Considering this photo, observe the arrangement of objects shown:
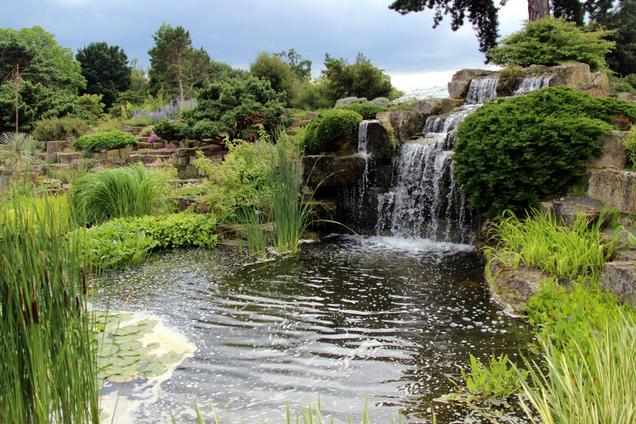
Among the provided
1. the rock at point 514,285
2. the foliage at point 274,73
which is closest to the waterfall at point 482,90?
the rock at point 514,285

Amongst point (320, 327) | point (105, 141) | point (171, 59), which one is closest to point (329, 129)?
point (320, 327)

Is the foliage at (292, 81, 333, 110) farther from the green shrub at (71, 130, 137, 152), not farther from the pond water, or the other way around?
the pond water

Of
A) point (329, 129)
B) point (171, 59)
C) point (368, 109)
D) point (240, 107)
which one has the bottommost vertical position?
point (329, 129)

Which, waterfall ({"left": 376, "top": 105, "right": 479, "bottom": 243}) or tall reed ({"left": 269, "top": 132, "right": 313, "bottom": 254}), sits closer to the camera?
tall reed ({"left": 269, "top": 132, "right": 313, "bottom": 254})

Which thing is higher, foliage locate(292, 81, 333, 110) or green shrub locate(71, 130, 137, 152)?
foliage locate(292, 81, 333, 110)

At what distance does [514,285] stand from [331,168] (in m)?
4.22

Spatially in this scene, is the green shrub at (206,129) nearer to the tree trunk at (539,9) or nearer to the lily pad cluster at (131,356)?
the lily pad cluster at (131,356)

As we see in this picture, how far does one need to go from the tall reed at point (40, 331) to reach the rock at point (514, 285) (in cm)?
365

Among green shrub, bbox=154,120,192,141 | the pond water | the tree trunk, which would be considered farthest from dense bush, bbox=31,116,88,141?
the tree trunk

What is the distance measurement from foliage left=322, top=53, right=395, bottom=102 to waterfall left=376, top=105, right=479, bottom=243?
7375 mm

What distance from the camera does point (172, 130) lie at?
13141 mm

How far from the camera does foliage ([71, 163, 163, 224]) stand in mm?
7914

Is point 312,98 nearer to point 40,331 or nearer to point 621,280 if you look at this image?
point 621,280

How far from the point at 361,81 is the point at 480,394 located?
44.2 feet
